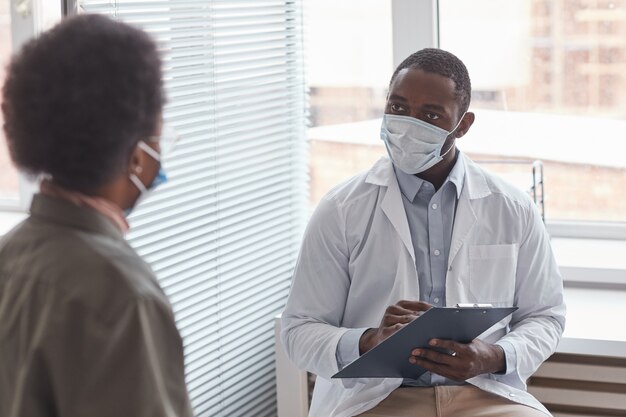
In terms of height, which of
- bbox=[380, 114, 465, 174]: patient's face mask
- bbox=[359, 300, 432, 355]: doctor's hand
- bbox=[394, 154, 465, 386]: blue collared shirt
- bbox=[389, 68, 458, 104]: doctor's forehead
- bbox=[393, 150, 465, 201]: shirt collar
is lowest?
bbox=[359, 300, 432, 355]: doctor's hand

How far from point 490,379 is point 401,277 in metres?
0.30

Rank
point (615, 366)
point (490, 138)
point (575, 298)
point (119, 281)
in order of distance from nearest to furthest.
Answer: point (119, 281)
point (615, 366)
point (575, 298)
point (490, 138)

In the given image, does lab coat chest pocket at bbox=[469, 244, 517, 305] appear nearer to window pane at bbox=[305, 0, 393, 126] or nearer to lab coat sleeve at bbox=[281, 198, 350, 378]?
lab coat sleeve at bbox=[281, 198, 350, 378]

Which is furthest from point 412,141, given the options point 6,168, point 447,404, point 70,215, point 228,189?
point 6,168

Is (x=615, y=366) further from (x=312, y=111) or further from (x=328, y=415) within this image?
(x=312, y=111)

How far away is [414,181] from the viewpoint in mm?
2275

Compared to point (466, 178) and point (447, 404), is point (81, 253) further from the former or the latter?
point (466, 178)

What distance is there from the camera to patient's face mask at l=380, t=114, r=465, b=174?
86.9 inches

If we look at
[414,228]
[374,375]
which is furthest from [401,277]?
[374,375]

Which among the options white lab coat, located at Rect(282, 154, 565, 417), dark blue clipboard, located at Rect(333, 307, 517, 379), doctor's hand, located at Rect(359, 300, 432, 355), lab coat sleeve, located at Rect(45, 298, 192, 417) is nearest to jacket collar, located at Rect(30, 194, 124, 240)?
lab coat sleeve, located at Rect(45, 298, 192, 417)

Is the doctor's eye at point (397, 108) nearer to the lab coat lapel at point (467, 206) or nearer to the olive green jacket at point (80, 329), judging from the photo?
the lab coat lapel at point (467, 206)

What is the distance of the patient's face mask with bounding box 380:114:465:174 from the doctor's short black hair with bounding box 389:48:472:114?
117mm

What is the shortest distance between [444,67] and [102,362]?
1392 millimetres

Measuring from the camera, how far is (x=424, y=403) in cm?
214
